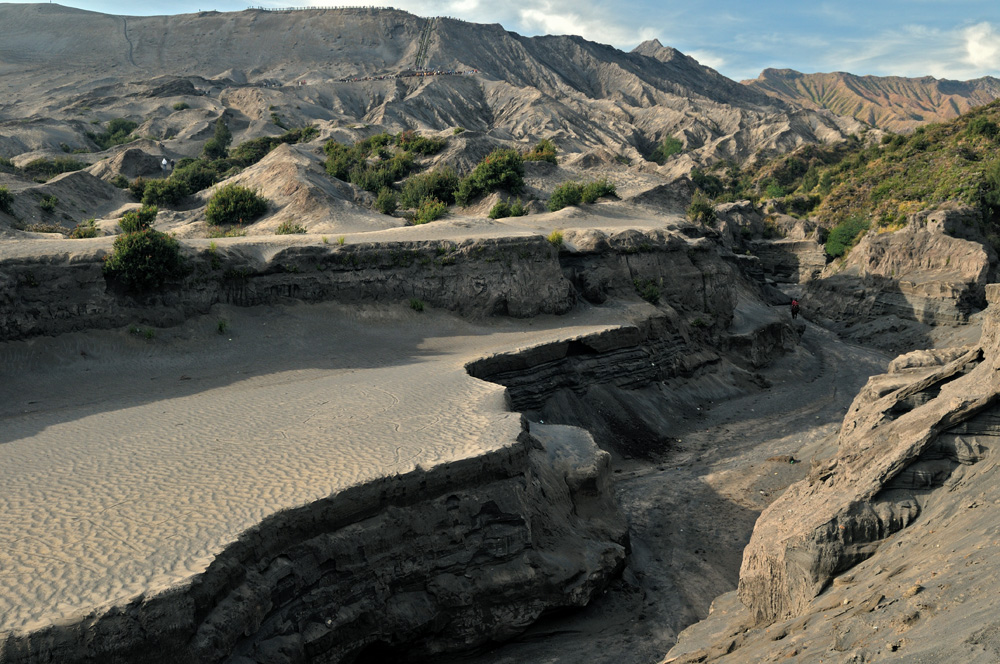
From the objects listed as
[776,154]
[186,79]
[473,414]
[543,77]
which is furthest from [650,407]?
[543,77]

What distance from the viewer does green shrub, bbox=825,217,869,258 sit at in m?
41.9

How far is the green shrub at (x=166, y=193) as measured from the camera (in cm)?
3625

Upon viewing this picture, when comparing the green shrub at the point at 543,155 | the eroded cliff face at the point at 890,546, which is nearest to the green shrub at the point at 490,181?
the green shrub at the point at 543,155

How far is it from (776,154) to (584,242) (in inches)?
2749

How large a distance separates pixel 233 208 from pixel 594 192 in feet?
57.7

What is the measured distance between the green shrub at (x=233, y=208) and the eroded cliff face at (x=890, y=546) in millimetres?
26339

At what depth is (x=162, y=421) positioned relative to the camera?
12.5 m

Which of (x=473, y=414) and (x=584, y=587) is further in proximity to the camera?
(x=473, y=414)

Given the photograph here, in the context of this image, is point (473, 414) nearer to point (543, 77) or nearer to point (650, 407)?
point (650, 407)

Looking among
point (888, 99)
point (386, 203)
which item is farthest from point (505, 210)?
point (888, 99)

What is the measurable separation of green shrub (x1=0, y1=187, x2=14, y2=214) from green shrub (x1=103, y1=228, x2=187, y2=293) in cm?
Answer: 1572

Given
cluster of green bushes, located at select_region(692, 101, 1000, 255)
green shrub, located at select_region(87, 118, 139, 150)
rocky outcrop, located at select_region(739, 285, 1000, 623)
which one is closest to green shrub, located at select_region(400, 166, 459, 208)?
cluster of green bushes, located at select_region(692, 101, 1000, 255)

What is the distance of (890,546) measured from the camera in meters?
8.26

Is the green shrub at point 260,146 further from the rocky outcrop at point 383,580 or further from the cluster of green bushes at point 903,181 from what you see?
the rocky outcrop at point 383,580
